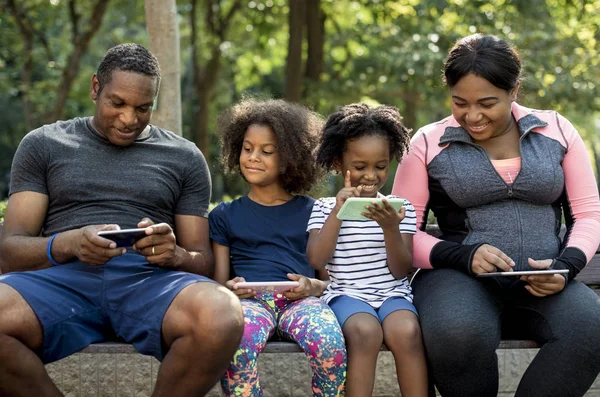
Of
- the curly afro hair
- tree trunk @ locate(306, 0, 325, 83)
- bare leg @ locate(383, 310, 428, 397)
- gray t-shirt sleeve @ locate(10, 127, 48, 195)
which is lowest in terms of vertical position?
bare leg @ locate(383, 310, 428, 397)

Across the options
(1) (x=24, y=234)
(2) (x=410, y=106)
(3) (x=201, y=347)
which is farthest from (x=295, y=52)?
(3) (x=201, y=347)

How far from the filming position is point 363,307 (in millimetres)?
3918

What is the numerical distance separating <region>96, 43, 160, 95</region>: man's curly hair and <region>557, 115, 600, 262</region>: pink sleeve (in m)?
1.98

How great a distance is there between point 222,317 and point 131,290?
21.5 inches

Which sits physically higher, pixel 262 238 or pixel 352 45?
pixel 352 45

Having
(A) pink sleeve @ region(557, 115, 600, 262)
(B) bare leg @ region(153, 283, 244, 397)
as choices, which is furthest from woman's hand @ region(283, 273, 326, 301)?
(A) pink sleeve @ region(557, 115, 600, 262)

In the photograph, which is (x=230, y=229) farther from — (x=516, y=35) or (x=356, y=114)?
(x=516, y=35)

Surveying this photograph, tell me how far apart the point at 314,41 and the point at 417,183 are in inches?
333

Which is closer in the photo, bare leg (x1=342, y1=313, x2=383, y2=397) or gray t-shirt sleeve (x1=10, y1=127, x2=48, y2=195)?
bare leg (x1=342, y1=313, x2=383, y2=397)

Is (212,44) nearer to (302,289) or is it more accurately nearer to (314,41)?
(314,41)

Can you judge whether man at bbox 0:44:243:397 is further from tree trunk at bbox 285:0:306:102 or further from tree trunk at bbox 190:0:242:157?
tree trunk at bbox 190:0:242:157

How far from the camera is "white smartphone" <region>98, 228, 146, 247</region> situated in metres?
3.61

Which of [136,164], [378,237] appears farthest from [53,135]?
[378,237]

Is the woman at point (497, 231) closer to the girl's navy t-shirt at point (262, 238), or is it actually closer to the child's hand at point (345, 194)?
the child's hand at point (345, 194)
